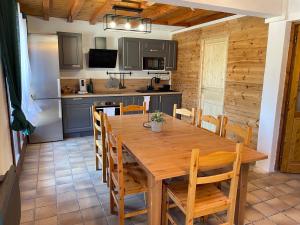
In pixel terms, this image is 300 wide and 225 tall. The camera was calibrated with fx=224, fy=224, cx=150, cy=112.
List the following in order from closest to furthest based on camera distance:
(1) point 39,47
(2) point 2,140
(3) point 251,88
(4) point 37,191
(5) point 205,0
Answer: (2) point 2,140, (5) point 205,0, (4) point 37,191, (3) point 251,88, (1) point 39,47

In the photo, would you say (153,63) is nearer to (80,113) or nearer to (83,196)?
(80,113)

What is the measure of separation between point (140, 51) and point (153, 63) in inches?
16.9

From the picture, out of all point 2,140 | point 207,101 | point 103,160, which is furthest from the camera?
point 207,101

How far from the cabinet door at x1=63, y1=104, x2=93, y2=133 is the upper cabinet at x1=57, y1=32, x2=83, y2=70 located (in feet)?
2.85

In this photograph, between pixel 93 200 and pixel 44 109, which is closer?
pixel 93 200

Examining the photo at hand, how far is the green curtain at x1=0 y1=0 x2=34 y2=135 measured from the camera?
89.4 inches

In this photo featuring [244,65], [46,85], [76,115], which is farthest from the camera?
[76,115]

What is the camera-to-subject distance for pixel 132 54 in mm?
5094

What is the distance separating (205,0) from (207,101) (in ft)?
8.41

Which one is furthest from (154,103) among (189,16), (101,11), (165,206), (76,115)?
(165,206)

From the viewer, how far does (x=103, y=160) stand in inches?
111

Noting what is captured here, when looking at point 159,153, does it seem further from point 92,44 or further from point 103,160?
point 92,44

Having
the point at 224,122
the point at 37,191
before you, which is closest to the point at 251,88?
the point at 224,122

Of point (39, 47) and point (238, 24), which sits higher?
point (238, 24)
